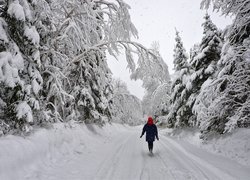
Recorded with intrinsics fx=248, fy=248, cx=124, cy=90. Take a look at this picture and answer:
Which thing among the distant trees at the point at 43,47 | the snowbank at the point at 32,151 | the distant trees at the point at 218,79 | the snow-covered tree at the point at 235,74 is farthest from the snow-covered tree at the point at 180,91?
the snowbank at the point at 32,151

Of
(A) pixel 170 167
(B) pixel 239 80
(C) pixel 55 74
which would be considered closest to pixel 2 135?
(C) pixel 55 74

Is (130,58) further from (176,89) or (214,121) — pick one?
(176,89)

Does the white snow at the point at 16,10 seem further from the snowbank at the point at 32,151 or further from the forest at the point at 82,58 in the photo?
the snowbank at the point at 32,151

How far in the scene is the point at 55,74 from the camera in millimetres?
11039

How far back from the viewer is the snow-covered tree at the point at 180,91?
71.9ft

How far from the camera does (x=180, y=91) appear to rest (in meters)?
25.0

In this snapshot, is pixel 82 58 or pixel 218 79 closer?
pixel 218 79

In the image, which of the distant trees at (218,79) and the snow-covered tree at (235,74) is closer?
the snow-covered tree at (235,74)

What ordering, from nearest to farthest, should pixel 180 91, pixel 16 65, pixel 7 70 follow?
pixel 7 70
pixel 16 65
pixel 180 91

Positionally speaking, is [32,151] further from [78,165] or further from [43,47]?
[43,47]

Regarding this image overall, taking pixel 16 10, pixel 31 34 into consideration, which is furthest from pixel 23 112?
pixel 16 10

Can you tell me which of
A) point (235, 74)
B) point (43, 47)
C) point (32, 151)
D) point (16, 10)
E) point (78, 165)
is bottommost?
point (78, 165)

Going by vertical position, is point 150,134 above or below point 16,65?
below

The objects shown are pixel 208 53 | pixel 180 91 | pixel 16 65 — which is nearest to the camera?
pixel 16 65
